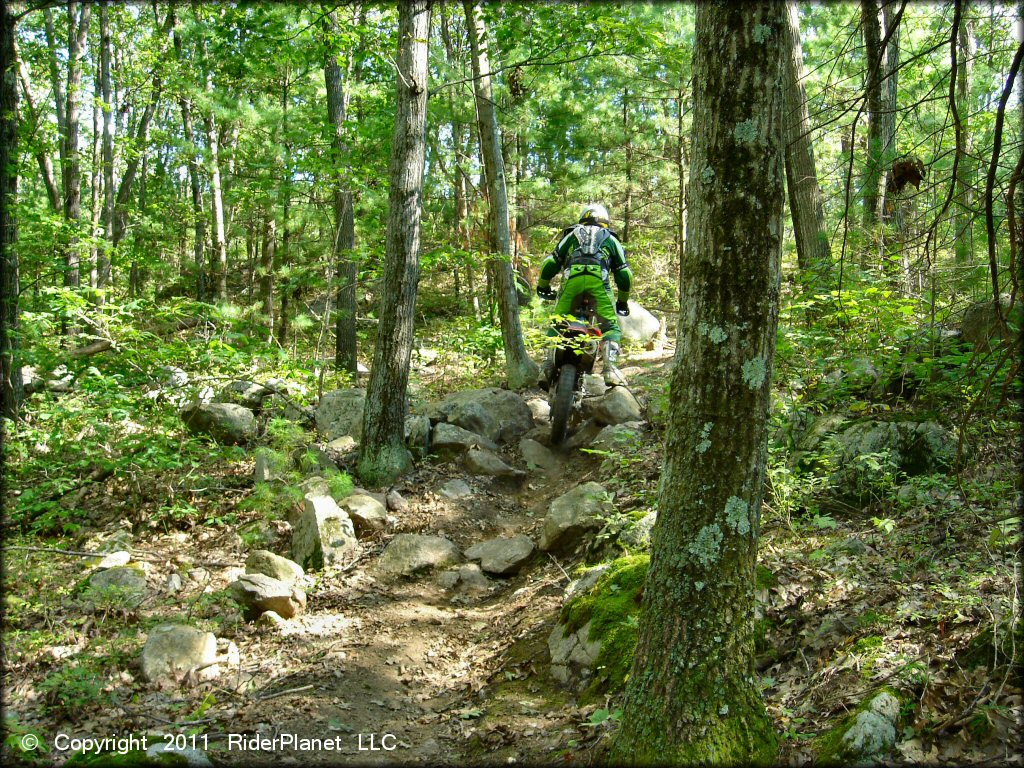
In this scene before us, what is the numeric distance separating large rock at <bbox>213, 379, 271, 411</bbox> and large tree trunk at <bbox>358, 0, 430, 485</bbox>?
216 centimetres

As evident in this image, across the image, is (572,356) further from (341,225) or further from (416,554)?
(341,225)

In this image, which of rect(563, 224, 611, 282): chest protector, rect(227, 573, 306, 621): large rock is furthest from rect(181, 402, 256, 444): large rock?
rect(563, 224, 611, 282): chest protector

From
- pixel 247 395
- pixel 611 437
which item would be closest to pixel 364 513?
pixel 611 437

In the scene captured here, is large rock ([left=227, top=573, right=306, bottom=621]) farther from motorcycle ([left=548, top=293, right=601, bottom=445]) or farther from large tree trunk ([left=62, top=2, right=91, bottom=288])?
large tree trunk ([left=62, top=2, right=91, bottom=288])

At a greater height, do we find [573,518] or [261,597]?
[573,518]

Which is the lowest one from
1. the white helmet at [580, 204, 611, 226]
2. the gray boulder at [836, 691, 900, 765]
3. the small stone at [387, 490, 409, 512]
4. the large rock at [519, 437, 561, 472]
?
the small stone at [387, 490, 409, 512]

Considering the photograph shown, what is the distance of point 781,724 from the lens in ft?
8.63

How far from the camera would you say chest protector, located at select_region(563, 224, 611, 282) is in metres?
7.36

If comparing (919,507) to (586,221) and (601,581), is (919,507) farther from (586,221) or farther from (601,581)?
Result: (586,221)

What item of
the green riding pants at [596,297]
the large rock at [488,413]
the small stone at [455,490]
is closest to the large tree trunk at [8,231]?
the small stone at [455,490]

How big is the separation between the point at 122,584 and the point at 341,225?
261 inches

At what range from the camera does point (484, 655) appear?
4.15 meters

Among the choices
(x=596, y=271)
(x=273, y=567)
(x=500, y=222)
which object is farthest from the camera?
(x=500, y=222)

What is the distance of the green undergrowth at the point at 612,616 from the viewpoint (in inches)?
128
